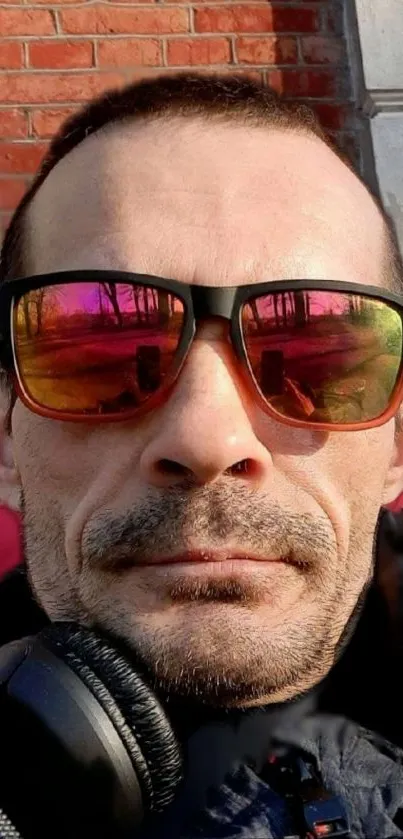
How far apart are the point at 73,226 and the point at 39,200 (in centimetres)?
20

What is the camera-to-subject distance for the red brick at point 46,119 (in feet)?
9.62

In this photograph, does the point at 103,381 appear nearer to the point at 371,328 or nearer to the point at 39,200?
the point at 371,328

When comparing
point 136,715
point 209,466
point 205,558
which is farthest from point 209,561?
point 136,715

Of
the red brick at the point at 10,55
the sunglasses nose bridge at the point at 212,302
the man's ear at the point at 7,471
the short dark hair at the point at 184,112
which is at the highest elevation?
the red brick at the point at 10,55

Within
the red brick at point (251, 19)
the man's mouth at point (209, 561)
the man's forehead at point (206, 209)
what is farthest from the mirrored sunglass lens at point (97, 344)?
the red brick at point (251, 19)

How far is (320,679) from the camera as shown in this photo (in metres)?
1.42

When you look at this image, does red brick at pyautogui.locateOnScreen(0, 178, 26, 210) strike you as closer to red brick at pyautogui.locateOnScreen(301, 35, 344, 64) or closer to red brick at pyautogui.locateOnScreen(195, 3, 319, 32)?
red brick at pyautogui.locateOnScreen(195, 3, 319, 32)

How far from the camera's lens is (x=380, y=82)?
2.94 meters

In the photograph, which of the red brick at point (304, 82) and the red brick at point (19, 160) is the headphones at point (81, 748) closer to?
the red brick at point (19, 160)

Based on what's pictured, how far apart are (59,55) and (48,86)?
11cm

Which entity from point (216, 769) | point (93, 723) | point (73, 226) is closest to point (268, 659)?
point (216, 769)

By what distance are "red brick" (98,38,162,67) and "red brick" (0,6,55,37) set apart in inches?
→ 7.1

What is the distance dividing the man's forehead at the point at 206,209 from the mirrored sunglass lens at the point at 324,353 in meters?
0.10

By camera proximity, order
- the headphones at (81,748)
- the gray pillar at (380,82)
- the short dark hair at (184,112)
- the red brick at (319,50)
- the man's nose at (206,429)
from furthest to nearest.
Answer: the red brick at (319,50) < the gray pillar at (380,82) < the short dark hair at (184,112) < the man's nose at (206,429) < the headphones at (81,748)
